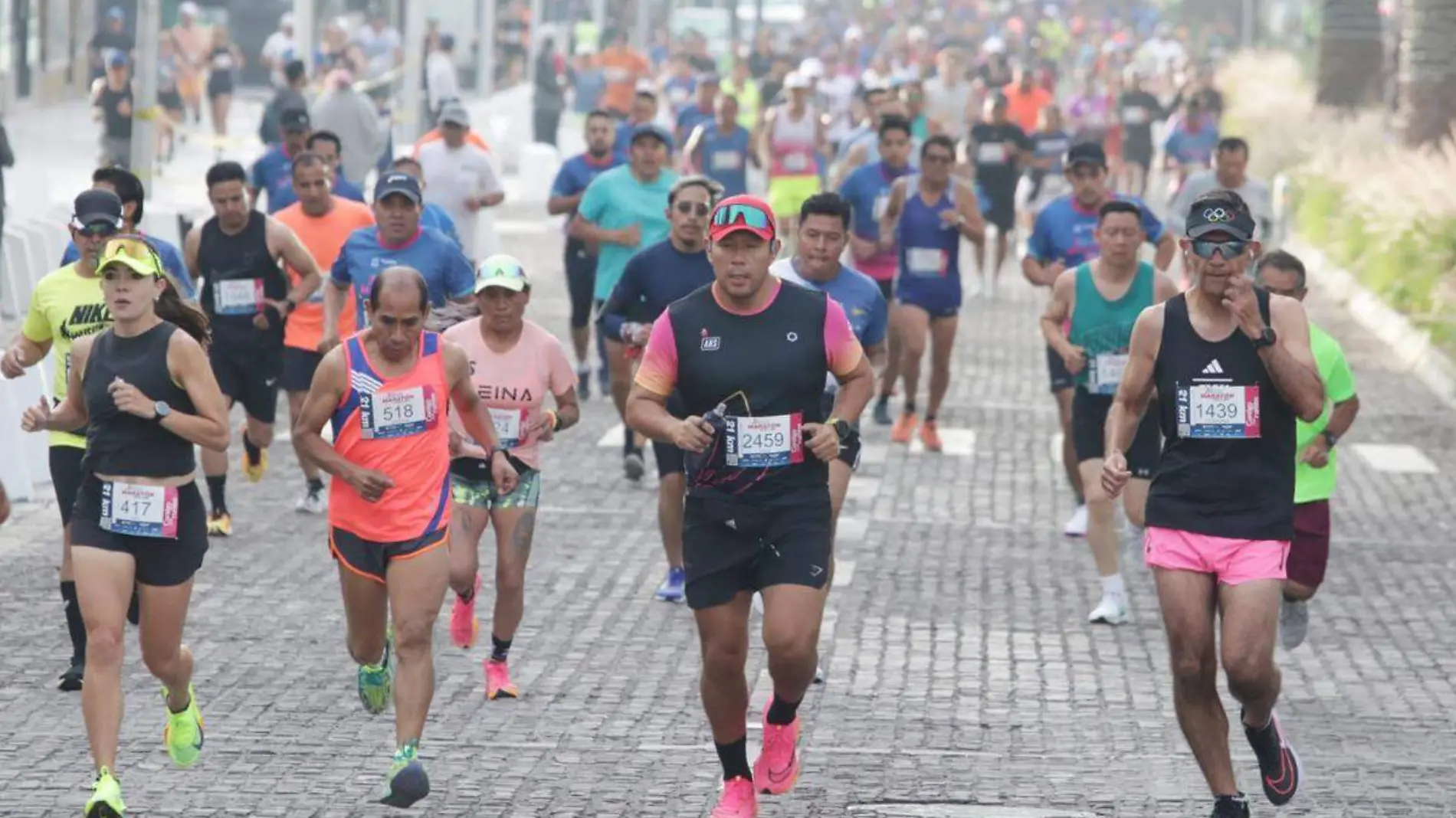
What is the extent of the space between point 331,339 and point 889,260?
5.59 meters

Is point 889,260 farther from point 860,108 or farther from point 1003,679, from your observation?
point 860,108

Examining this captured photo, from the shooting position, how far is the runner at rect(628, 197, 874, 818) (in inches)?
316

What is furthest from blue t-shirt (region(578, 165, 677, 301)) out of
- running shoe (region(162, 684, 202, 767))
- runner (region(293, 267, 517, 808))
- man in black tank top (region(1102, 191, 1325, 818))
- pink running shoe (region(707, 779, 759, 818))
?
man in black tank top (region(1102, 191, 1325, 818))

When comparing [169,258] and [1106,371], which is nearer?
[169,258]

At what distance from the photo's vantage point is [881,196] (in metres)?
17.5

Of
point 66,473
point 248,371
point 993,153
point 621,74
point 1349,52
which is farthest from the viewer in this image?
point 621,74

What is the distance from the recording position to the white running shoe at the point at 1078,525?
14.5 m

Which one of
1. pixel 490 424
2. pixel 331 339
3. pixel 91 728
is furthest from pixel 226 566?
pixel 91 728

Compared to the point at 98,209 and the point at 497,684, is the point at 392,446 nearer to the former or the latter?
the point at 497,684

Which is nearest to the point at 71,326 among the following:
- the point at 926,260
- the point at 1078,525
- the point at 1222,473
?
the point at 1222,473

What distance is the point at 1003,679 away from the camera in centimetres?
1079

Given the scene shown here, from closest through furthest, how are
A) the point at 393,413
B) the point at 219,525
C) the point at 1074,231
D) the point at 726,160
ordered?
1. the point at 393,413
2. the point at 219,525
3. the point at 1074,231
4. the point at 726,160

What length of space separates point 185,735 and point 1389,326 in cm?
1732

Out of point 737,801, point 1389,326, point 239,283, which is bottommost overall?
point 1389,326
